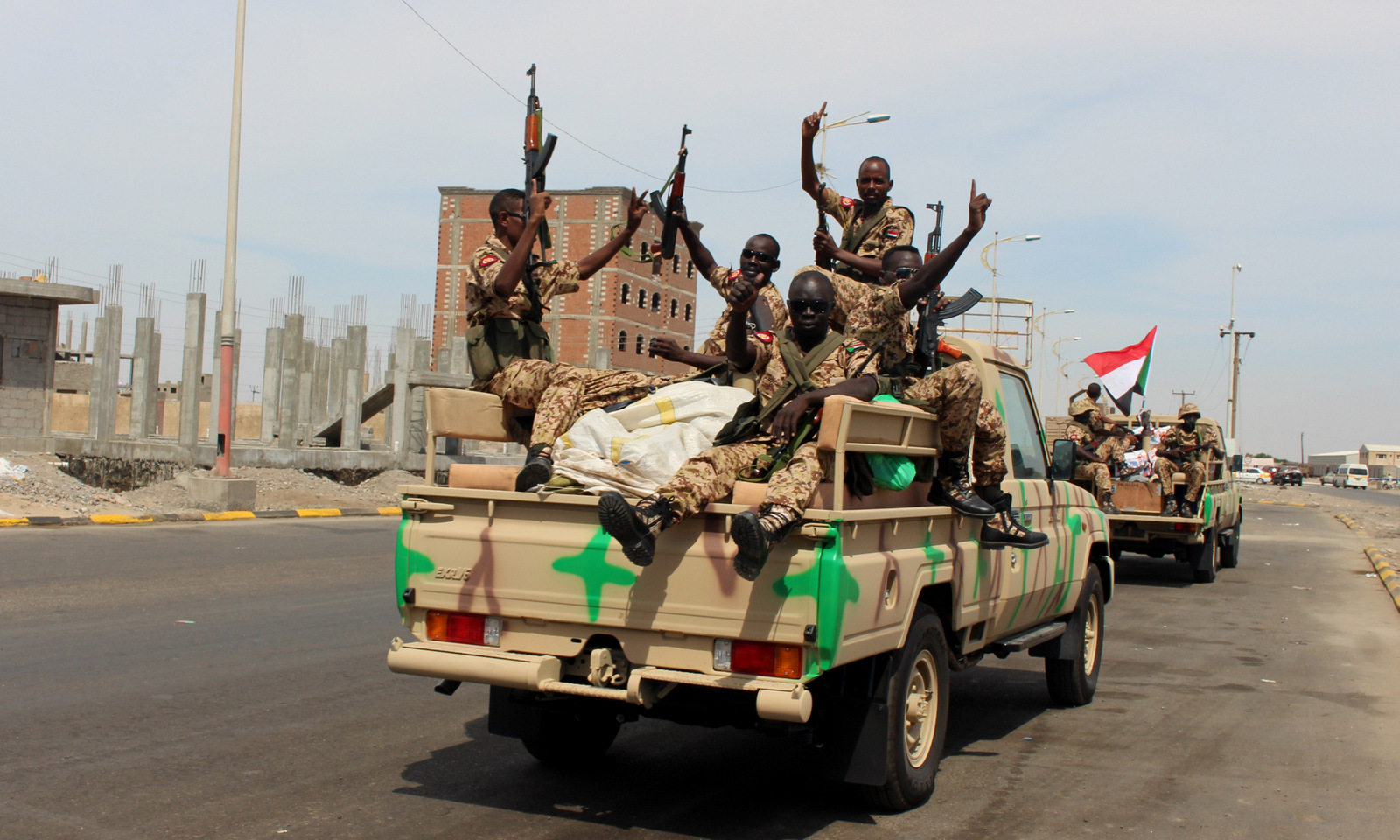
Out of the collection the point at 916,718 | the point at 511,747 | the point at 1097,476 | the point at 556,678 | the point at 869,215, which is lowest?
the point at 511,747

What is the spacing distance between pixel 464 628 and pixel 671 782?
4.31 feet

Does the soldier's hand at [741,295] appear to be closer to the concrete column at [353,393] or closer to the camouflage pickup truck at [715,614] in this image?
the camouflage pickup truck at [715,614]

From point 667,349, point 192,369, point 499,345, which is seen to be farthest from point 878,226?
point 192,369

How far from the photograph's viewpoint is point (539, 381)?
5734mm

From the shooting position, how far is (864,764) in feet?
14.9

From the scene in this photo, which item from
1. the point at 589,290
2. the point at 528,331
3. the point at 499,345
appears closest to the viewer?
the point at 499,345

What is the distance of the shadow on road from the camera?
15.8 ft

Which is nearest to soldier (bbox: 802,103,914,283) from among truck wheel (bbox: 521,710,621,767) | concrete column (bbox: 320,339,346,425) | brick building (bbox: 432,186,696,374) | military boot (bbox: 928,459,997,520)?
military boot (bbox: 928,459,997,520)

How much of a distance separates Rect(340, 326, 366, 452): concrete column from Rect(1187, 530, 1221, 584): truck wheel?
1553 centimetres

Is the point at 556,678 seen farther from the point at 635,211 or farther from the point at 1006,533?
the point at 635,211

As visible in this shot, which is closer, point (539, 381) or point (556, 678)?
point (556, 678)

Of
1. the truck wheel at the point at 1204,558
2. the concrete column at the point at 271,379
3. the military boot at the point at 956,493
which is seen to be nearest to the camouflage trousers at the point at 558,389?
the military boot at the point at 956,493

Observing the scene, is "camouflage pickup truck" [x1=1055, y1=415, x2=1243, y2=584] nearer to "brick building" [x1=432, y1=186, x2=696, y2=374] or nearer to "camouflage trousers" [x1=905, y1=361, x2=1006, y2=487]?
"camouflage trousers" [x1=905, y1=361, x2=1006, y2=487]

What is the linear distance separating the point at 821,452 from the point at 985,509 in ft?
4.22
